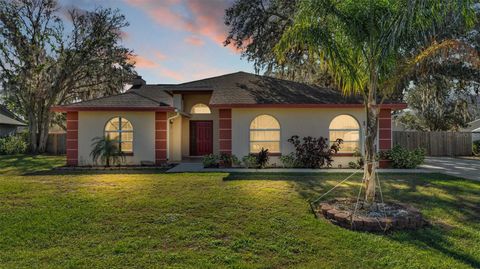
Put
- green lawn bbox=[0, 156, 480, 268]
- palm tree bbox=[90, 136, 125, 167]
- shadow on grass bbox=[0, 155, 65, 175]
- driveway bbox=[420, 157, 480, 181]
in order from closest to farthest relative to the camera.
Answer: green lawn bbox=[0, 156, 480, 268]
driveway bbox=[420, 157, 480, 181]
shadow on grass bbox=[0, 155, 65, 175]
palm tree bbox=[90, 136, 125, 167]

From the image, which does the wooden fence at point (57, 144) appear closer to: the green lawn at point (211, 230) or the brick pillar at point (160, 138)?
the brick pillar at point (160, 138)

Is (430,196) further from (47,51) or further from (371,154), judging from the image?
(47,51)

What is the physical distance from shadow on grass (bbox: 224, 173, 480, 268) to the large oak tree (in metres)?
17.5

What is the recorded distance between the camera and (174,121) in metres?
15.7

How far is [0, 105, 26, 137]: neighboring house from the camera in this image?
25970mm

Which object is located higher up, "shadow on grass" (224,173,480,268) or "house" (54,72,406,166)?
"house" (54,72,406,166)

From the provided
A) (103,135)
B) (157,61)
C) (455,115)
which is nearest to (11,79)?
(157,61)

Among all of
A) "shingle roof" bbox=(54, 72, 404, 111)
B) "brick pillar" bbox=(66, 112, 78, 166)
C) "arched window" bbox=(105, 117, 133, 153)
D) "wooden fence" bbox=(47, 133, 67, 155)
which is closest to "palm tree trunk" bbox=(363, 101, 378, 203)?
"shingle roof" bbox=(54, 72, 404, 111)

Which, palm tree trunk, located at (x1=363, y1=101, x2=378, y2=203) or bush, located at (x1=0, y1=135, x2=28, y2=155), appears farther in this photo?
bush, located at (x1=0, y1=135, x2=28, y2=155)

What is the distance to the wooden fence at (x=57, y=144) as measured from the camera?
71.5ft

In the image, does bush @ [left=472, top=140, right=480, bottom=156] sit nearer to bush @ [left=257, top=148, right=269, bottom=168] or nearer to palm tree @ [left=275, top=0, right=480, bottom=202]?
bush @ [left=257, top=148, right=269, bottom=168]

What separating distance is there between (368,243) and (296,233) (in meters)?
1.05

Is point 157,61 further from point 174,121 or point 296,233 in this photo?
point 296,233

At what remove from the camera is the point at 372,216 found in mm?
5375
